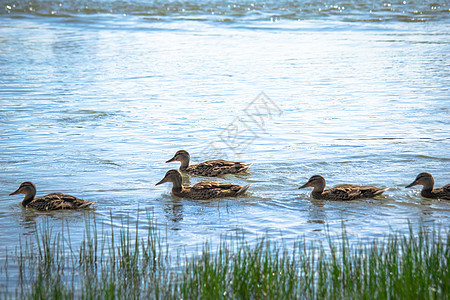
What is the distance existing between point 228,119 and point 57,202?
620cm

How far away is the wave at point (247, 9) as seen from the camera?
103 feet

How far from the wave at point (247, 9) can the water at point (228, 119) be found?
71.5 inches

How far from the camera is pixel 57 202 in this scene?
335 inches

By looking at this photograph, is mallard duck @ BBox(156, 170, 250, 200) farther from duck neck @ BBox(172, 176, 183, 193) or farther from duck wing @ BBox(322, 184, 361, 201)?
duck wing @ BBox(322, 184, 361, 201)

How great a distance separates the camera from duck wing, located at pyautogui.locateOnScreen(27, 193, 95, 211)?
27.9 feet

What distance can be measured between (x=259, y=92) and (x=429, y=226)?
956 centimetres

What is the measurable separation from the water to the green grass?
32.1 inches

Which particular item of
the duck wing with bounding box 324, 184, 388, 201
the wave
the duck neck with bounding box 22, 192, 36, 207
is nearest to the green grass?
the duck neck with bounding box 22, 192, 36, 207

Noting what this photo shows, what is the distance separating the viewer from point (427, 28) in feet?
90.0

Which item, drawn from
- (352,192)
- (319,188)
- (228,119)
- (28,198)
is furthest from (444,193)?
(228,119)

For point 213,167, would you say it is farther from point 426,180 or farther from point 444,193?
point 444,193

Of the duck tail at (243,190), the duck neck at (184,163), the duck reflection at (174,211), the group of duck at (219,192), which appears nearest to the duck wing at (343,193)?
the group of duck at (219,192)

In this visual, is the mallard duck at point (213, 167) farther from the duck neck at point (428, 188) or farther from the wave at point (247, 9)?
the wave at point (247, 9)

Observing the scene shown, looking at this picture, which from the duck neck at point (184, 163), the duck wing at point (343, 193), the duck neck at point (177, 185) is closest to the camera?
the duck wing at point (343, 193)
